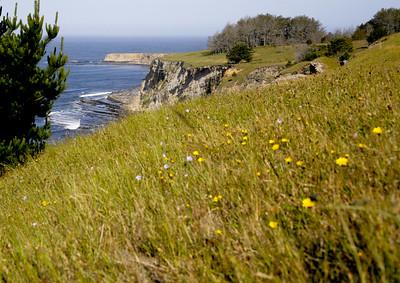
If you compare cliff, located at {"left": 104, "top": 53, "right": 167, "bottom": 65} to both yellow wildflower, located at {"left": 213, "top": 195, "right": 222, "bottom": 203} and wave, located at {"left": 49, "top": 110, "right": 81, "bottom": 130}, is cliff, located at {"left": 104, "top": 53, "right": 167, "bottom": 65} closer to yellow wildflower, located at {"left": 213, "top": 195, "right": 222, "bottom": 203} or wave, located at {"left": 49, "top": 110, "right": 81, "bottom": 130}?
wave, located at {"left": 49, "top": 110, "right": 81, "bottom": 130}

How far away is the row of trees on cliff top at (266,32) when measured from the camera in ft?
356

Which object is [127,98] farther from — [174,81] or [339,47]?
[339,47]

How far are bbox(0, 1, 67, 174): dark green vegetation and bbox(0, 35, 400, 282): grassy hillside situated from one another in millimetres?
7106

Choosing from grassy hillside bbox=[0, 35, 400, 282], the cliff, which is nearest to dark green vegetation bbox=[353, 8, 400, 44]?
grassy hillside bbox=[0, 35, 400, 282]

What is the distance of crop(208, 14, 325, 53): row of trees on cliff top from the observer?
10838 cm

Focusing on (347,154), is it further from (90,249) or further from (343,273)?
(90,249)

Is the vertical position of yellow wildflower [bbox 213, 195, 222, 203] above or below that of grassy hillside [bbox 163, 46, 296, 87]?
below

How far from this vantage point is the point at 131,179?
3.20 metres

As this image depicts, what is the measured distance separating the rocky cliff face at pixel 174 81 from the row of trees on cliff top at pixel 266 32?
30444 millimetres

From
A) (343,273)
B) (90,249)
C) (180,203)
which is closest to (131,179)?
(180,203)

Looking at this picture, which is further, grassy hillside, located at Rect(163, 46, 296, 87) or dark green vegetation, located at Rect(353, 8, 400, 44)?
dark green vegetation, located at Rect(353, 8, 400, 44)

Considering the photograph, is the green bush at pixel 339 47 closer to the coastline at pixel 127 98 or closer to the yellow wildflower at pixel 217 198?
the coastline at pixel 127 98

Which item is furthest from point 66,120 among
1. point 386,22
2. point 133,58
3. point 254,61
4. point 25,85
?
point 133,58

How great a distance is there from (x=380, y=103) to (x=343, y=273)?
7.62 ft
